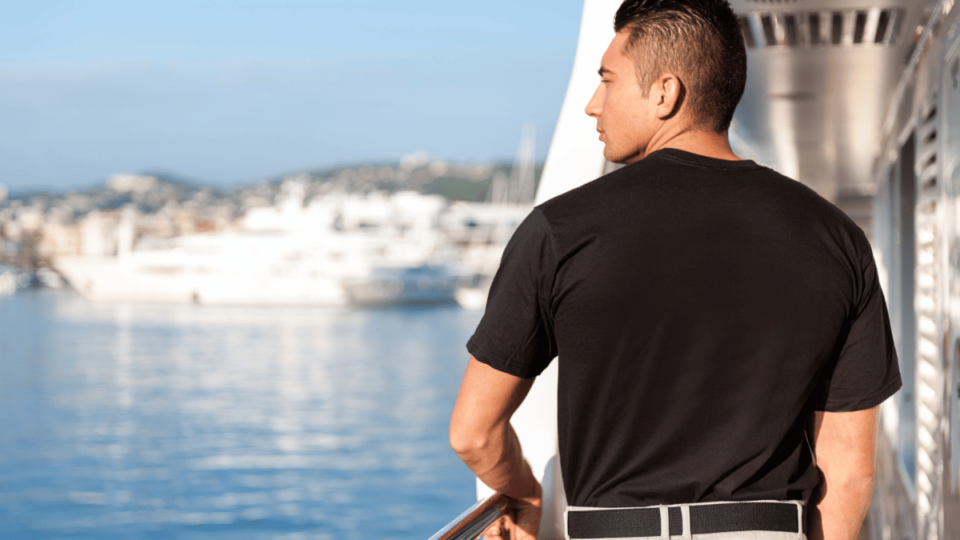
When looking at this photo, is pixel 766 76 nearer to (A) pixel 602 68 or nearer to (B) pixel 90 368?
(A) pixel 602 68

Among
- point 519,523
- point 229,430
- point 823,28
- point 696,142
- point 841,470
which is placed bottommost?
point 229,430

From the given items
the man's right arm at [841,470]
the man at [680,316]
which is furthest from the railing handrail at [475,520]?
the man's right arm at [841,470]

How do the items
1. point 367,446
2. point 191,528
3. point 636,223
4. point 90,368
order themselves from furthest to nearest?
point 90,368 → point 367,446 → point 191,528 → point 636,223

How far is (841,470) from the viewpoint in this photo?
77 cm

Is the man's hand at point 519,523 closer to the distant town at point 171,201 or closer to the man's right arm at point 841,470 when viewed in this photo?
the man's right arm at point 841,470

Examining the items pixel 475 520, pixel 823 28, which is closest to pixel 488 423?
pixel 475 520

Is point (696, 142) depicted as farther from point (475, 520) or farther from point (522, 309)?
point (475, 520)

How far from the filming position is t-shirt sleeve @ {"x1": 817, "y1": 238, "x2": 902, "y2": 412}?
0.72 meters

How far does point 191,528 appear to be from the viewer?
15859mm

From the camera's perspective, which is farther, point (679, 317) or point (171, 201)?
point (171, 201)

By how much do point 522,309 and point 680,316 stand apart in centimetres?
12

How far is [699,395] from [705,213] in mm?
135

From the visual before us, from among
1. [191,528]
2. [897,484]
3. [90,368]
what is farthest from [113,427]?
[897,484]

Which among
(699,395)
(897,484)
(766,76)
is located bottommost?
(897,484)
